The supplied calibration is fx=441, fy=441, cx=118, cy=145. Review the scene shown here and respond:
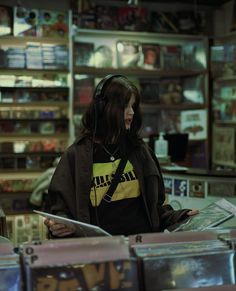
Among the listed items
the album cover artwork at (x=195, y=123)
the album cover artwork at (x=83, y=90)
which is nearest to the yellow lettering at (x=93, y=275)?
the album cover artwork at (x=83, y=90)

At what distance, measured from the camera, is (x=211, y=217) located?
1.37 meters

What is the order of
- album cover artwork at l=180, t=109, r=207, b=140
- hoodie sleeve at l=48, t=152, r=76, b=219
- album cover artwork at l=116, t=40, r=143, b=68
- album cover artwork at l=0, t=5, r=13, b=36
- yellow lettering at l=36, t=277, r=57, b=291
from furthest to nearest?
album cover artwork at l=180, t=109, r=207, b=140
album cover artwork at l=116, t=40, r=143, b=68
album cover artwork at l=0, t=5, r=13, b=36
hoodie sleeve at l=48, t=152, r=76, b=219
yellow lettering at l=36, t=277, r=57, b=291

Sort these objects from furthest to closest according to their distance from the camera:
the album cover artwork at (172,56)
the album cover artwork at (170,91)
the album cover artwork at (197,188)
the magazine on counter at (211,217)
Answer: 1. the album cover artwork at (170,91)
2. the album cover artwork at (172,56)
3. the album cover artwork at (197,188)
4. the magazine on counter at (211,217)

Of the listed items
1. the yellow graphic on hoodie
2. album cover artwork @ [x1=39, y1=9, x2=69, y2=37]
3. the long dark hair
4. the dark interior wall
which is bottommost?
the yellow graphic on hoodie

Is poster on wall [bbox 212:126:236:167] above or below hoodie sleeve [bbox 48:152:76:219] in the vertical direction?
below

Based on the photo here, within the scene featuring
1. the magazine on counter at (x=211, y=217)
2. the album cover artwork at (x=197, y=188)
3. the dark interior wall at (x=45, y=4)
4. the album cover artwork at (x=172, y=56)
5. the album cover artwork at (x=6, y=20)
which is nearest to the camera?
the magazine on counter at (x=211, y=217)

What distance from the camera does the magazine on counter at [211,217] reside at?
51.9 inches

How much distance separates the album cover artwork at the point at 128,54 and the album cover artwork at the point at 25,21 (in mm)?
1050

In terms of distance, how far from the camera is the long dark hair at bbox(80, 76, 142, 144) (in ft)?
5.46

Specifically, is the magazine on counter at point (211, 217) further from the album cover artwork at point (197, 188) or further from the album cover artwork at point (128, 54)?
the album cover artwork at point (128, 54)

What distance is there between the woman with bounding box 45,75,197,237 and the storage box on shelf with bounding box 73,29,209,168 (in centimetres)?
359

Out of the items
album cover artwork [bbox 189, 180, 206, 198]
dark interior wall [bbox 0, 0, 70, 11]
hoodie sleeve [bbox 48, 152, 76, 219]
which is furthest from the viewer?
dark interior wall [bbox 0, 0, 70, 11]

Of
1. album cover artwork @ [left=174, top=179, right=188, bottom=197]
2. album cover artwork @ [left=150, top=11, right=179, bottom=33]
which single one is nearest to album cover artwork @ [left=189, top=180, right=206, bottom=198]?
album cover artwork @ [left=174, top=179, right=188, bottom=197]

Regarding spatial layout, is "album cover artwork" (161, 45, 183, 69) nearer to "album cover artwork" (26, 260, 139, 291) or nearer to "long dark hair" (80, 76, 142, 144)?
"long dark hair" (80, 76, 142, 144)
